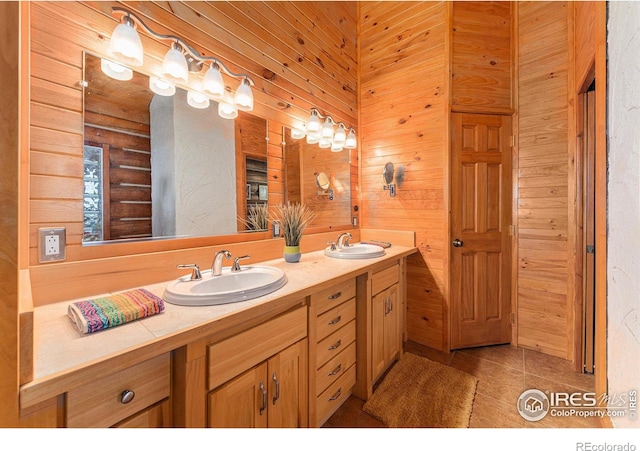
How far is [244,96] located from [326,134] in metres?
0.83

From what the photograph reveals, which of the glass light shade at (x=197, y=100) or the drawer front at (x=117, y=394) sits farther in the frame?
the glass light shade at (x=197, y=100)

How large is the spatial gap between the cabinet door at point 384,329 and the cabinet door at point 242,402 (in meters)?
0.84

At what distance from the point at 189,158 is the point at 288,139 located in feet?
2.56

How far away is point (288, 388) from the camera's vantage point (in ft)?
3.52

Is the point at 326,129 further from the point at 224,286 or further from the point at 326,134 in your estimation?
the point at 224,286

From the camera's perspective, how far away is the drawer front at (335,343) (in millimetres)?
1295

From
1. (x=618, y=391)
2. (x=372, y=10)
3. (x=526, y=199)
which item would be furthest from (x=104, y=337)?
(x=372, y=10)

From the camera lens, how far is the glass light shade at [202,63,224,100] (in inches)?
53.2

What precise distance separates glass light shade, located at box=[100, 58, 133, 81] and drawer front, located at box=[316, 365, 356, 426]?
1.76 meters

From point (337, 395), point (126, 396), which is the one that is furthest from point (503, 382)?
point (126, 396)

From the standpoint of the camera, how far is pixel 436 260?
2170 millimetres

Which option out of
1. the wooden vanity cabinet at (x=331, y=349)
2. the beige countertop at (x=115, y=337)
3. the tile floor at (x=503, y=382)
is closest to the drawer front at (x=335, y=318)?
the wooden vanity cabinet at (x=331, y=349)

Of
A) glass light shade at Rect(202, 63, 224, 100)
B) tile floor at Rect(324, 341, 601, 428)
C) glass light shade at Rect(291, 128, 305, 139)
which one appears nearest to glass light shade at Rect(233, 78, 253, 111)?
glass light shade at Rect(202, 63, 224, 100)

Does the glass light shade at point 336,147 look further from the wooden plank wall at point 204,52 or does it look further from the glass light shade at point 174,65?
the glass light shade at point 174,65
